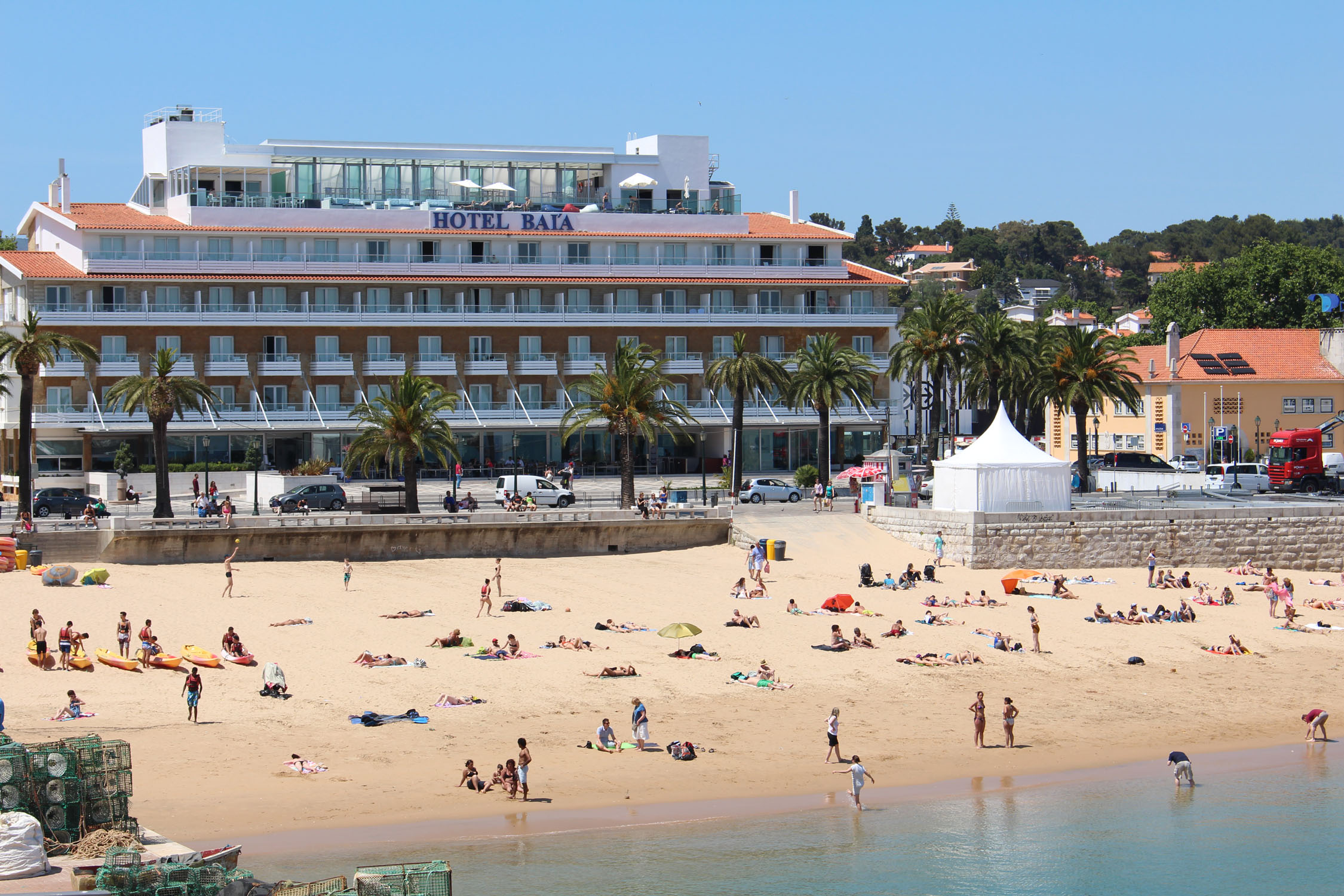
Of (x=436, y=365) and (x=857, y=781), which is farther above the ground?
(x=436, y=365)

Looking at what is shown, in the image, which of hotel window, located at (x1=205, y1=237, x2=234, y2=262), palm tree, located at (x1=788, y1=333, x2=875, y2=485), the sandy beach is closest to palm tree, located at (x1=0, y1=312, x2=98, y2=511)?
the sandy beach

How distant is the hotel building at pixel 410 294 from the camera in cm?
6812

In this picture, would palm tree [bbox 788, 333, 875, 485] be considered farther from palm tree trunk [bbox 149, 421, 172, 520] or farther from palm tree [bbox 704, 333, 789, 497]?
palm tree trunk [bbox 149, 421, 172, 520]

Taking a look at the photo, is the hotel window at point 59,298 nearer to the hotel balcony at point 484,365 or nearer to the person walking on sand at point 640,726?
the hotel balcony at point 484,365

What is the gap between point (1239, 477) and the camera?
62.0 meters

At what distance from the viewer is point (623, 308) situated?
74.4 metres

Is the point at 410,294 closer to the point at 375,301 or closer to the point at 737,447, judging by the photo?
the point at 375,301

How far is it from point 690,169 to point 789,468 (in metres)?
19.0

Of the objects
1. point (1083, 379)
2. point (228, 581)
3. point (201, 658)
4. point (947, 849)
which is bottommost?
point (947, 849)

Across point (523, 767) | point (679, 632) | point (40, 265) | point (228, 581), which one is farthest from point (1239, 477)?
point (40, 265)

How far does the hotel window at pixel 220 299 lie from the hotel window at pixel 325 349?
14.2 feet

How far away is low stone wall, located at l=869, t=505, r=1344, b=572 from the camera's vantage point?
47000mm

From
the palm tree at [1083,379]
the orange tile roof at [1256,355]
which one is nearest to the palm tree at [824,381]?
the palm tree at [1083,379]

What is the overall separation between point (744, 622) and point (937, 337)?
2708 centimetres
